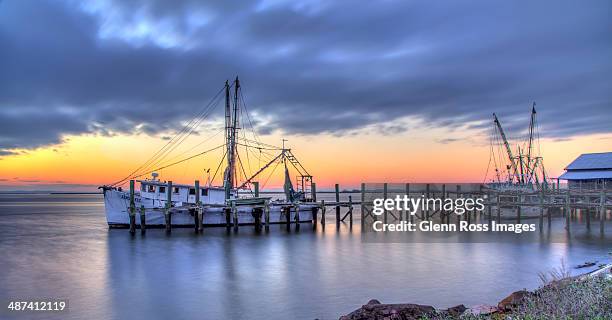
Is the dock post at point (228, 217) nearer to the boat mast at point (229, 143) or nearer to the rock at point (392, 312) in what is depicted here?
the boat mast at point (229, 143)

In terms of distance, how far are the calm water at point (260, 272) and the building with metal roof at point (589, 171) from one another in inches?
1114

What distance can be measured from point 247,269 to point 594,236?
27.8 metres

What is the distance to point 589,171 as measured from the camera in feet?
214

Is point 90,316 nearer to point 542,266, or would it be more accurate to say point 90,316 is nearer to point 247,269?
point 247,269

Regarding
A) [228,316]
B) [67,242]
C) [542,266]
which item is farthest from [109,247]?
[542,266]

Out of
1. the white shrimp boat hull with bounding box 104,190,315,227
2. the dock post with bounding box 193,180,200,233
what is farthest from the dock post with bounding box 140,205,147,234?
the dock post with bounding box 193,180,200,233

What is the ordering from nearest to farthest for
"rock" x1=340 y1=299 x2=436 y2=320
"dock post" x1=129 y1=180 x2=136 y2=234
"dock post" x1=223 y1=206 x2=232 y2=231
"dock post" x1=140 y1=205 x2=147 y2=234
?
"rock" x1=340 y1=299 x2=436 y2=320 < "dock post" x1=129 y1=180 x2=136 y2=234 < "dock post" x1=140 y1=205 x2=147 y2=234 < "dock post" x1=223 y1=206 x2=232 y2=231

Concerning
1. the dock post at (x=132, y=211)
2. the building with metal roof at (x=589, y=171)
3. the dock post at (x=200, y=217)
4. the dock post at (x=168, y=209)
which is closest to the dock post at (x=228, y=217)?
the dock post at (x=200, y=217)

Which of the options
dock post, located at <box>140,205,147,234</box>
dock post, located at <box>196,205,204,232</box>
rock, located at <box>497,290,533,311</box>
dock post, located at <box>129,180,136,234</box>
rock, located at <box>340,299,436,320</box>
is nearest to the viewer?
rock, located at <box>340,299,436,320</box>

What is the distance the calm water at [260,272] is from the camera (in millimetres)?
17031

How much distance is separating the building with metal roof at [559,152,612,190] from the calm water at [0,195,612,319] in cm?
2831

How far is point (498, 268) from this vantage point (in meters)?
24.0

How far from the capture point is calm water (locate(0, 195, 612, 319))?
1703 cm

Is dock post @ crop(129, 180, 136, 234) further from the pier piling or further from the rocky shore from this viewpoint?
the rocky shore
